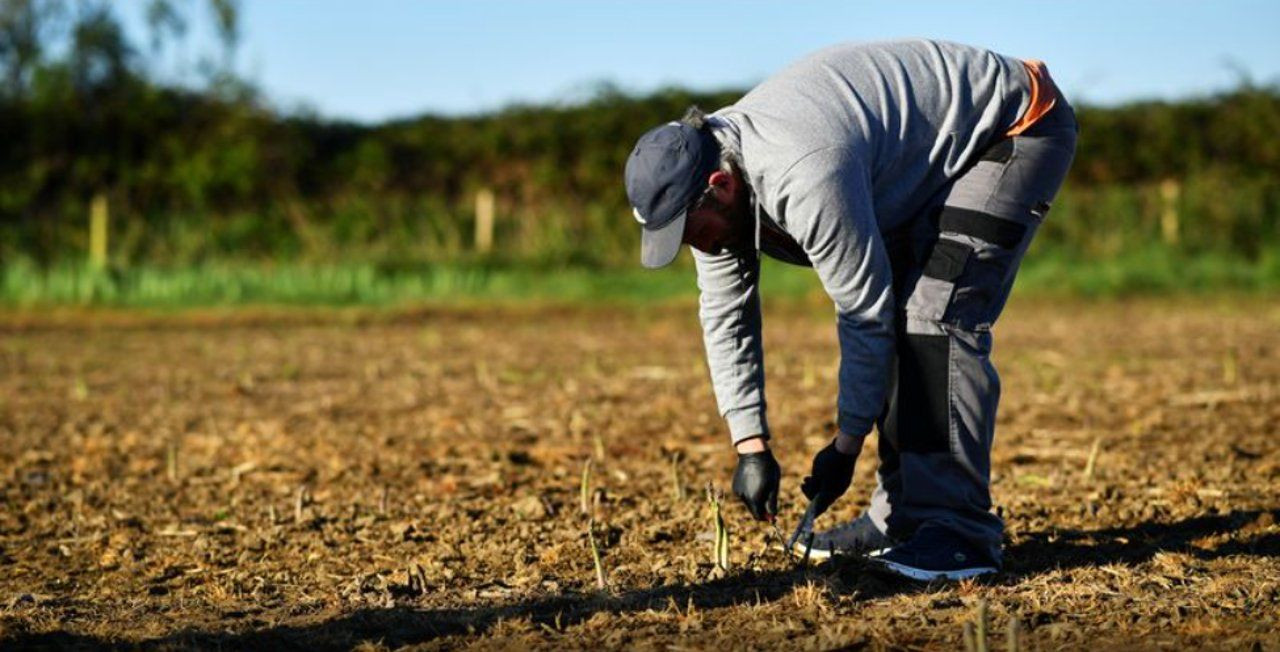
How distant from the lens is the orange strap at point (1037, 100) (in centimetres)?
379

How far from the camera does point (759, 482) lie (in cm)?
388

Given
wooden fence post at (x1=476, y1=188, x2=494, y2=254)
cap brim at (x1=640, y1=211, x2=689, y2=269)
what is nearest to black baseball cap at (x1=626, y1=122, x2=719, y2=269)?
cap brim at (x1=640, y1=211, x2=689, y2=269)

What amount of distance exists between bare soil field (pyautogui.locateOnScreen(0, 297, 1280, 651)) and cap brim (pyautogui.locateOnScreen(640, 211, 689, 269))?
2.76 ft

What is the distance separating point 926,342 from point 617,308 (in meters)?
12.9

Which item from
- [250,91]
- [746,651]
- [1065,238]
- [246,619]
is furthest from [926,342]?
[250,91]

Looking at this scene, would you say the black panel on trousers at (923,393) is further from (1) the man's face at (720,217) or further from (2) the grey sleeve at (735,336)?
(1) the man's face at (720,217)

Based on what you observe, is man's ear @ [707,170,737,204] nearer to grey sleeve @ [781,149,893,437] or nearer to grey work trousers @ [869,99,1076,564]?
grey sleeve @ [781,149,893,437]

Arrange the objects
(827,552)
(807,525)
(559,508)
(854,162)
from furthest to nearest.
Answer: (559,508) < (827,552) < (807,525) < (854,162)

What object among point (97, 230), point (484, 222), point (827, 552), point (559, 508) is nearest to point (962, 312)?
point (827, 552)

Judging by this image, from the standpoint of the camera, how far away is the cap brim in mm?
3444

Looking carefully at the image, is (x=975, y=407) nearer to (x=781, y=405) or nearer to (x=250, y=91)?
(x=781, y=405)

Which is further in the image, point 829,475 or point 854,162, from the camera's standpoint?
point 829,475

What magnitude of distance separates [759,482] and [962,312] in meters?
0.69

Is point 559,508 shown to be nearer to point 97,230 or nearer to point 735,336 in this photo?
point 735,336
